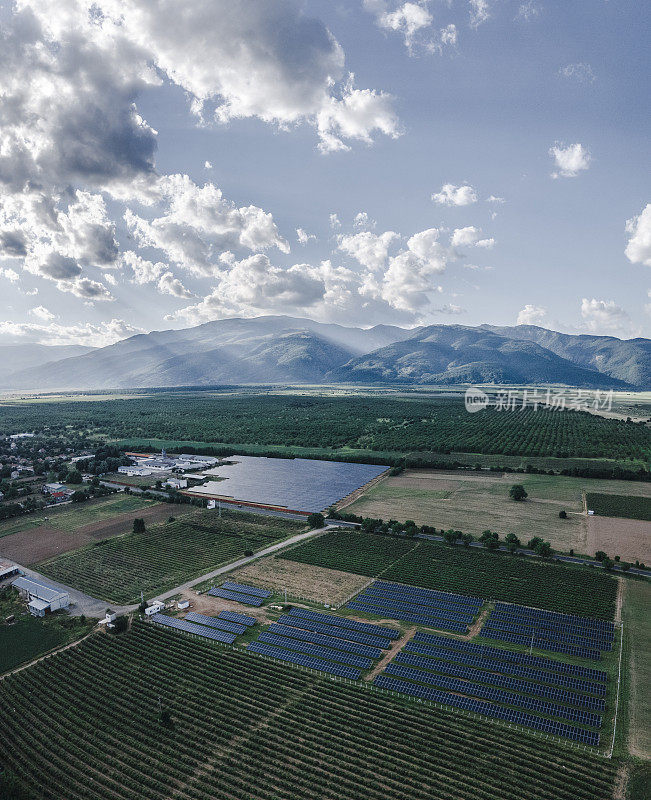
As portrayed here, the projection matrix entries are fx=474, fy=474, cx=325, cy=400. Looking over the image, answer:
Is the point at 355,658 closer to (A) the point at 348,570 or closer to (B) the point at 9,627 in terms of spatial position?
(A) the point at 348,570

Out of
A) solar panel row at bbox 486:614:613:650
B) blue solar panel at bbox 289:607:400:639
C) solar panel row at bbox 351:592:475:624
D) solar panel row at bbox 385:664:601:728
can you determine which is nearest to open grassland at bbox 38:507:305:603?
blue solar panel at bbox 289:607:400:639

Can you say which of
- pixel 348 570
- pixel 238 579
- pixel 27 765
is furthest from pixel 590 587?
pixel 27 765

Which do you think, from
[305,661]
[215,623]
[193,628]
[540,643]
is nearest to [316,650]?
[305,661]

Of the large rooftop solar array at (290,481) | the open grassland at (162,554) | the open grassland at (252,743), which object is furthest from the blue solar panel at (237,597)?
the large rooftop solar array at (290,481)

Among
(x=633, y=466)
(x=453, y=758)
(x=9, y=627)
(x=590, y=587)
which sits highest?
(x=633, y=466)

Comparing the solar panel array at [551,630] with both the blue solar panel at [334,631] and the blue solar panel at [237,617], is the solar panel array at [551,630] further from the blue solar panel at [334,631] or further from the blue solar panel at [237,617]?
the blue solar panel at [237,617]

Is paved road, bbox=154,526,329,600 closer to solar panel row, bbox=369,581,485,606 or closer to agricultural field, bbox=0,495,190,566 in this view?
solar panel row, bbox=369,581,485,606
